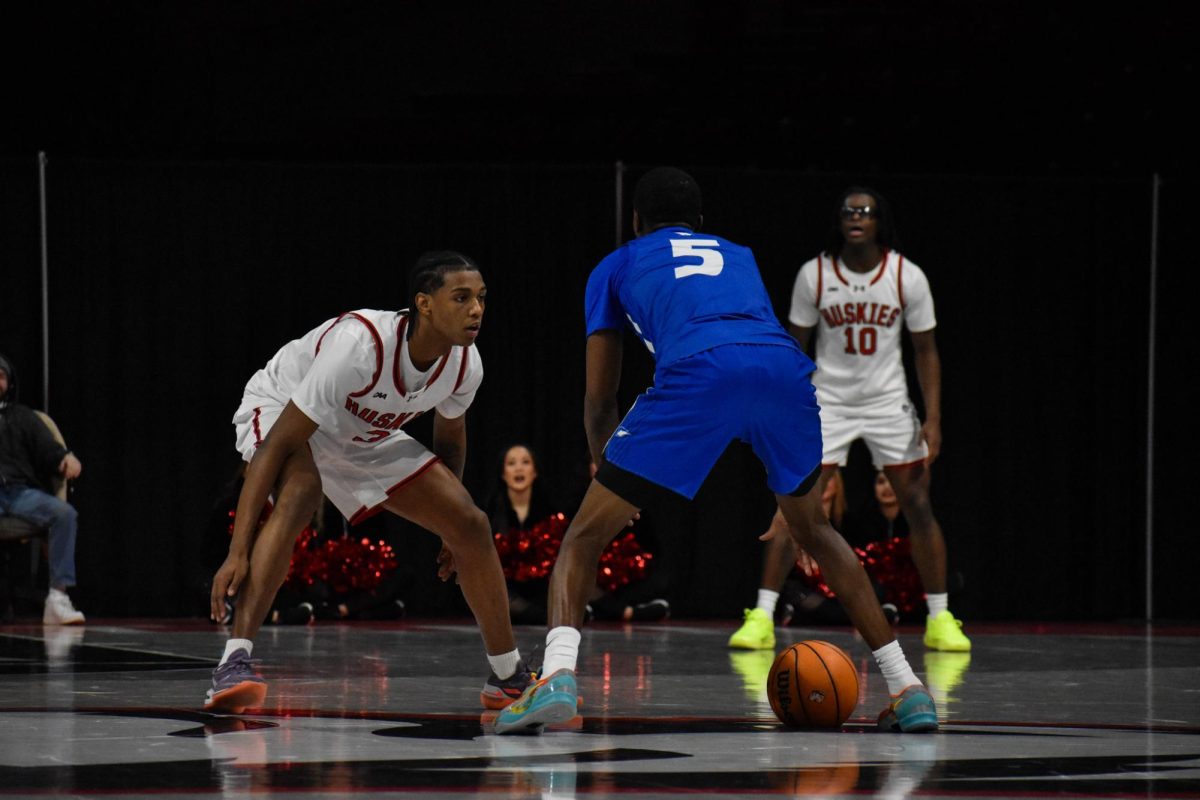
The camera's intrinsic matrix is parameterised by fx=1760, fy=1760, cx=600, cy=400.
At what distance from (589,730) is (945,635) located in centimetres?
325

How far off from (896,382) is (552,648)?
3.65 meters

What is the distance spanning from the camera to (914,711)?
166 inches

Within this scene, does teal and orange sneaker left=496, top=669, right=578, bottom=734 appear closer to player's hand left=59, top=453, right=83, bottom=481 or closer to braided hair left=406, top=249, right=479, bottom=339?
braided hair left=406, top=249, right=479, bottom=339

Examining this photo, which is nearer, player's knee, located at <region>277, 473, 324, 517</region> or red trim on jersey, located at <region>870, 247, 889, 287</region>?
player's knee, located at <region>277, 473, 324, 517</region>

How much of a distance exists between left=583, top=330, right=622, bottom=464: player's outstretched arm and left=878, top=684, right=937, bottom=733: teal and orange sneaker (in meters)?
0.93

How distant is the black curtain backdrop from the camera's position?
9.00 meters

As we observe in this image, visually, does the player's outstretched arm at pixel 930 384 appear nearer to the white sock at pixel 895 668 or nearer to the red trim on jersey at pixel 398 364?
the white sock at pixel 895 668

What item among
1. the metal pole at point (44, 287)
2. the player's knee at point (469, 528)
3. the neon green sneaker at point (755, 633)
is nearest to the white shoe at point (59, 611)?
the metal pole at point (44, 287)

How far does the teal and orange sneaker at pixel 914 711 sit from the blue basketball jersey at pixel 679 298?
0.89m

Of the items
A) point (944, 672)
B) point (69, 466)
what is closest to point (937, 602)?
point (944, 672)

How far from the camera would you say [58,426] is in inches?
355

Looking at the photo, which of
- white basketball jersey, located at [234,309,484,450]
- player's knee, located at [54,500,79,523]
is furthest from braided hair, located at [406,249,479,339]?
player's knee, located at [54,500,79,523]

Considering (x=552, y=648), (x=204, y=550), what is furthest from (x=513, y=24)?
(x=552, y=648)

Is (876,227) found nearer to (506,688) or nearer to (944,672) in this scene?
(944,672)
